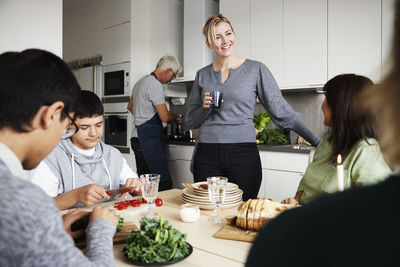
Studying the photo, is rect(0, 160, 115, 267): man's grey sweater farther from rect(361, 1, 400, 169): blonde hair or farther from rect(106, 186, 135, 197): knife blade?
rect(106, 186, 135, 197): knife blade

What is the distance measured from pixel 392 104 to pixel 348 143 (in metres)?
1.34

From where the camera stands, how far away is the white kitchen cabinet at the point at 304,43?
318 centimetres

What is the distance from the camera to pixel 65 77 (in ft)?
2.76

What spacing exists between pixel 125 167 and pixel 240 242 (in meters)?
1.08

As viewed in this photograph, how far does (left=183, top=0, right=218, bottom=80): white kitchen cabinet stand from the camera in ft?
13.5

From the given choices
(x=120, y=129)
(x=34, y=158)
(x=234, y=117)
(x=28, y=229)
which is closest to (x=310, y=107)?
(x=234, y=117)

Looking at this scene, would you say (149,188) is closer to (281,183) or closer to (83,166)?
(83,166)

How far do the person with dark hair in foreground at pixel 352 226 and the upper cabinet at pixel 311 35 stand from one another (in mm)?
2633

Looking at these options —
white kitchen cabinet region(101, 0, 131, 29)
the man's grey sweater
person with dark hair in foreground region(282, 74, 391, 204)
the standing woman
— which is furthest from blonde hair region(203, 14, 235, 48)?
white kitchen cabinet region(101, 0, 131, 29)

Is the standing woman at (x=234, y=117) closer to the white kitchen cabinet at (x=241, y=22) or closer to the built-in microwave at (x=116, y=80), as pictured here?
the white kitchen cabinet at (x=241, y=22)

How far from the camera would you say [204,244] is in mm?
1052

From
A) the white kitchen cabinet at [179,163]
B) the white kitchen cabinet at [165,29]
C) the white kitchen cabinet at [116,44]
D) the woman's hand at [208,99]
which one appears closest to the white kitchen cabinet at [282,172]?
the white kitchen cabinet at [179,163]

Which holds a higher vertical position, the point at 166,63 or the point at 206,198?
the point at 166,63

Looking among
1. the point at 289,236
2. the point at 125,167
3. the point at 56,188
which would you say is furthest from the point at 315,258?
the point at 125,167
